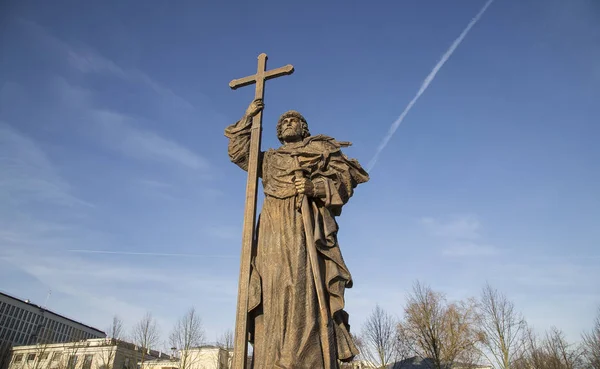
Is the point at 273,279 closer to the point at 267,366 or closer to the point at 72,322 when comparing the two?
the point at 267,366

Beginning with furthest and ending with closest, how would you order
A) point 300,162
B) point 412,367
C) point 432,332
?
point 412,367 < point 432,332 < point 300,162

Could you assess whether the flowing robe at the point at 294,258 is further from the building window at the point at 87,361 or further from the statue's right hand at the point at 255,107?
the building window at the point at 87,361

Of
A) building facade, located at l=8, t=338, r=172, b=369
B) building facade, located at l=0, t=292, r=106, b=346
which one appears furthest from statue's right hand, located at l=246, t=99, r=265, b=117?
building facade, located at l=0, t=292, r=106, b=346

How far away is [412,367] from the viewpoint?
35.6m

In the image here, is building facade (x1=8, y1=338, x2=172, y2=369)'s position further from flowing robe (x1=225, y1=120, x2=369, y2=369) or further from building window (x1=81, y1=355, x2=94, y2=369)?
flowing robe (x1=225, y1=120, x2=369, y2=369)

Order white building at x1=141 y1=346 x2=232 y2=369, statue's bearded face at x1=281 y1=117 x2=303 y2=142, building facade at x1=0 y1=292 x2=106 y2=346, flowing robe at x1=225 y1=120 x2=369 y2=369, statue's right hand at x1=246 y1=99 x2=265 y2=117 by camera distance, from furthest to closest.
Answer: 1. building facade at x1=0 y1=292 x2=106 y2=346
2. white building at x1=141 y1=346 x2=232 y2=369
3. statue's bearded face at x1=281 y1=117 x2=303 y2=142
4. statue's right hand at x1=246 y1=99 x2=265 y2=117
5. flowing robe at x1=225 y1=120 x2=369 y2=369

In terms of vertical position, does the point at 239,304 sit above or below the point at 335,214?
below

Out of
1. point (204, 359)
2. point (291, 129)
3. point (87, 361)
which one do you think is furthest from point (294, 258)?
point (87, 361)

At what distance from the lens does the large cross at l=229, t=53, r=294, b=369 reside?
4.61 meters

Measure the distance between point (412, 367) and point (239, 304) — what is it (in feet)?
116

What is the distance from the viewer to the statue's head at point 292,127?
6754 mm

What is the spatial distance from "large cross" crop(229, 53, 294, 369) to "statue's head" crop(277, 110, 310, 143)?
2.01 ft

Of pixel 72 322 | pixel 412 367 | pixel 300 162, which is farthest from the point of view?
pixel 72 322

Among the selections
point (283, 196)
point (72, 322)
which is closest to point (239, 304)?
point (283, 196)
